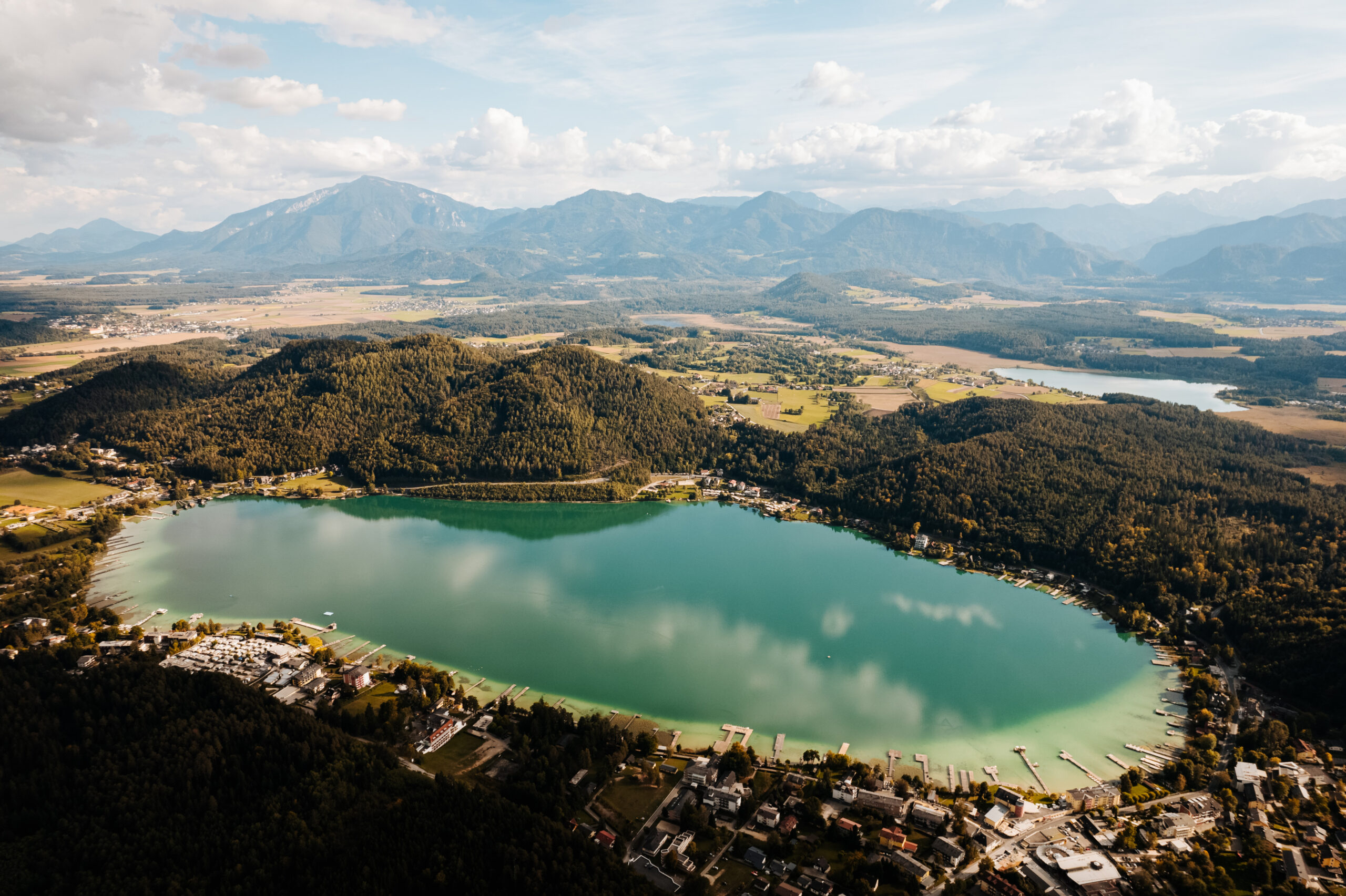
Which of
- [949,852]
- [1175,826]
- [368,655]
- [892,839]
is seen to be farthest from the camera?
[368,655]

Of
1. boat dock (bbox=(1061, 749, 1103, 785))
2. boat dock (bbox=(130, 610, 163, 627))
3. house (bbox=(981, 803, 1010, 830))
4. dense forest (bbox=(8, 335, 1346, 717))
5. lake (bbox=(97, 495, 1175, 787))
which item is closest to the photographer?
house (bbox=(981, 803, 1010, 830))

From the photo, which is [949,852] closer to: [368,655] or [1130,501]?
[368,655]

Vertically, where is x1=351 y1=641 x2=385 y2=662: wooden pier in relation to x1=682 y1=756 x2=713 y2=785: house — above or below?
below

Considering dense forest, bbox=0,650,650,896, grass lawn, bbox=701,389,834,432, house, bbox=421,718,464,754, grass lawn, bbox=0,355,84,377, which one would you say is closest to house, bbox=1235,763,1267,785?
dense forest, bbox=0,650,650,896

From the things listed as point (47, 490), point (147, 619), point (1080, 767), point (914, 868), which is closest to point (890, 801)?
point (914, 868)

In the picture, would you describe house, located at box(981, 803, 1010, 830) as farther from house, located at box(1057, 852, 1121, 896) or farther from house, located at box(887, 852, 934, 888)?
house, located at box(887, 852, 934, 888)

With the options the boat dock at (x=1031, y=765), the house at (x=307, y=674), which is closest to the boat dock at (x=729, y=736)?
the boat dock at (x=1031, y=765)
